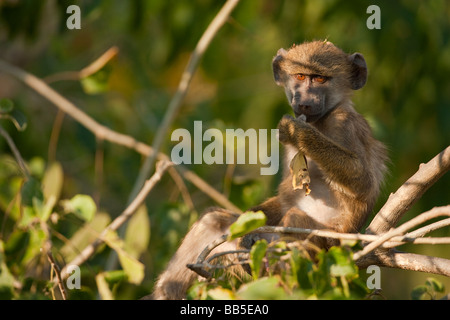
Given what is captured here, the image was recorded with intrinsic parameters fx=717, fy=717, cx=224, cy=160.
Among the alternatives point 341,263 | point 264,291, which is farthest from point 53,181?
point 341,263

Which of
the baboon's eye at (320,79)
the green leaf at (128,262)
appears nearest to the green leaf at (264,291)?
the green leaf at (128,262)

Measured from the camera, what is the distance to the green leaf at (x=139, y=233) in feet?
23.6

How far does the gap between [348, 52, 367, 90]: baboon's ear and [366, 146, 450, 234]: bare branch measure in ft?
5.57

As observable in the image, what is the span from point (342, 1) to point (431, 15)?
1.20 meters

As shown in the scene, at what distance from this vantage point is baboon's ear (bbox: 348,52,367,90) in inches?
248

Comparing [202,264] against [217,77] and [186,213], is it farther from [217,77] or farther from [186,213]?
[217,77]

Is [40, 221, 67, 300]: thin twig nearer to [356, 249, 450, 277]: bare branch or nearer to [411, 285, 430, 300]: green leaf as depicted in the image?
[356, 249, 450, 277]: bare branch

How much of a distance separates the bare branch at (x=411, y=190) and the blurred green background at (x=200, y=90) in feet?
8.92

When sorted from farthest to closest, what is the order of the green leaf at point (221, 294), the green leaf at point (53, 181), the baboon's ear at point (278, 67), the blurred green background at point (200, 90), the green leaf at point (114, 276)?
the blurred green background at point (200, 90) → the green leaf at point (53, 181) → the baboon's ear at point (278, 67) → the green leaf at point (114, 276) → the green leaf at point (221, 294)

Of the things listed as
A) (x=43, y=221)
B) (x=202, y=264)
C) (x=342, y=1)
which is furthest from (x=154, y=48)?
(x=202, y=264)

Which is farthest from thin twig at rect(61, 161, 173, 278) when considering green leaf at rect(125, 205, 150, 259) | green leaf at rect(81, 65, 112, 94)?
green leaf at rect(81, 65, 112, 94)

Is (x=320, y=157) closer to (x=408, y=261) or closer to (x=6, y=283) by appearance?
(x=408, y=261)

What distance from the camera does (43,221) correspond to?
568 centimetres

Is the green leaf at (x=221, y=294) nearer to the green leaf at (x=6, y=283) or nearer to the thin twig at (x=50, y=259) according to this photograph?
the thin twig at (x=50, y=259)
